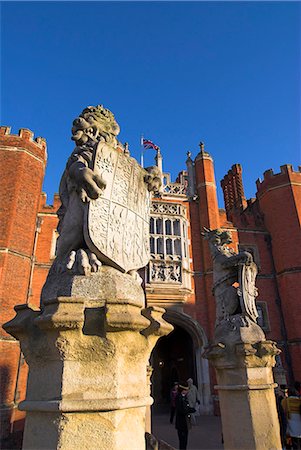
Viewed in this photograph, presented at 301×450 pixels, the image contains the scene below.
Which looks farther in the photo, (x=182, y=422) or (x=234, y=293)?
(x=182, y=422)

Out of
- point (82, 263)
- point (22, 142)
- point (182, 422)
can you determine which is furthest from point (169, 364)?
point (82, 263)

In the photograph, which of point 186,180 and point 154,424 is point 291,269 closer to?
point 186,180

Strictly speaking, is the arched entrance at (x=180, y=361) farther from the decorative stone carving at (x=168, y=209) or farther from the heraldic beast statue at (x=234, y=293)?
the heraldic beast statue at (x=234, y=293)

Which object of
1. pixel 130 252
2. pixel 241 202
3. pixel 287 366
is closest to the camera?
pixel 130 252

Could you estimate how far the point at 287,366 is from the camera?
41.6 ft

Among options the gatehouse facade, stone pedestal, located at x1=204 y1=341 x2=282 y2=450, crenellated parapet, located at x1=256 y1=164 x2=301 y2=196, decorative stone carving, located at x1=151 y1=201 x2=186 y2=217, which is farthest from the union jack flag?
stone pedestal, located at x1=204 y1=341 x2=282 y2=450

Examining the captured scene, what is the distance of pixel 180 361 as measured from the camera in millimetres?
17375

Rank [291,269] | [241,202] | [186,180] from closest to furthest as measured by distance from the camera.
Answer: [291,269] < [186,180] < [241,202]

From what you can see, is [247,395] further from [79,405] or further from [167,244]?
[167,244]

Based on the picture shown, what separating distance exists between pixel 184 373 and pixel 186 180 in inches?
403

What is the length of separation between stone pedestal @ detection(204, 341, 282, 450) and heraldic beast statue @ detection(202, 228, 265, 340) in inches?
10.8

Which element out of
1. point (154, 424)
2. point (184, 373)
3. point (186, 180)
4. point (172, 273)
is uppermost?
point (186, 180)

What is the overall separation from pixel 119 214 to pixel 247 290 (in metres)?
3.54

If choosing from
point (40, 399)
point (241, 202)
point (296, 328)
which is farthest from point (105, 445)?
point (241, 202)
